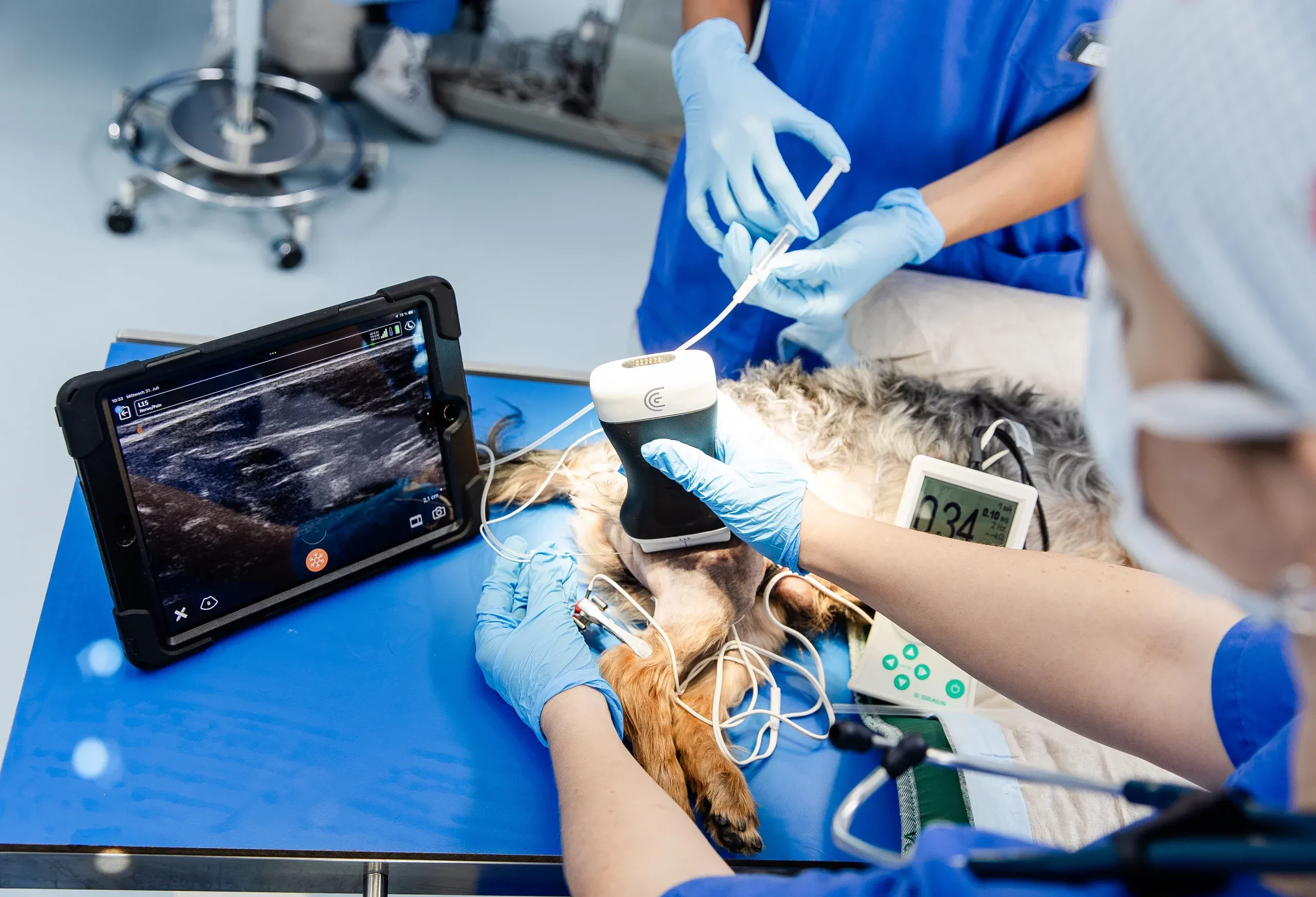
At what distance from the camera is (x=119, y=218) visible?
2.67 m

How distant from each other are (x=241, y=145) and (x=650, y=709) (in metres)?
2.34

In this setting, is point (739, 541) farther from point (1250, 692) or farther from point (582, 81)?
point (582, 81)

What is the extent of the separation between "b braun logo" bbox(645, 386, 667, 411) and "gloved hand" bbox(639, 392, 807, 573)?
50mm

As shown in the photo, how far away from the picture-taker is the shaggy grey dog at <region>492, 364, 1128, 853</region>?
1.15m

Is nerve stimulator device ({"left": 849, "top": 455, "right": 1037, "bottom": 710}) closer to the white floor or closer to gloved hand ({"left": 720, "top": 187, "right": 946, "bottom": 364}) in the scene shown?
gloved hand ({"left": 720, "top": 187, "right": 946, "bottom": 364})

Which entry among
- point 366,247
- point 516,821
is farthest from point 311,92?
point 516,821

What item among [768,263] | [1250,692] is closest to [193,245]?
[768,263]

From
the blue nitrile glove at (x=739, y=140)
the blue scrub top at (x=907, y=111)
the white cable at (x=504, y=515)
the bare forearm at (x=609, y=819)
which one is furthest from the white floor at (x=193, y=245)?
the bare forearm at (x=609, y=819)

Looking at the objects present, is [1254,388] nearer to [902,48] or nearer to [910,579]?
[910,579]

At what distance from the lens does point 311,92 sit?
119 inches

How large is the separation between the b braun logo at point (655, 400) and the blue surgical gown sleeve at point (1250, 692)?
631 millimetres

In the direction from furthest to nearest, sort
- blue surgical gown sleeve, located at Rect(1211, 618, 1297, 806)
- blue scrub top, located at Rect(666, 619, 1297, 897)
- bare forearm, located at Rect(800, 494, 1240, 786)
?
bare forearm, located at Rect(800, 494, 1240, 786) → blue surgical gown sleeve, located at Rect(1211, 618, 1297, 806) → blue scrub top, located at Rect(666, 619, 1297, 897)

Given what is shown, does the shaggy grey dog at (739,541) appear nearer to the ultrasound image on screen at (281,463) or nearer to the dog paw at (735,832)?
the dog paw at (735,832)

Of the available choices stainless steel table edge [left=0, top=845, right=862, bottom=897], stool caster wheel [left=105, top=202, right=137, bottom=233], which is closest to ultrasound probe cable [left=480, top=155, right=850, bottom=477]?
stainless steel table edge [left=0, top=845, right=862, bottom=897]
